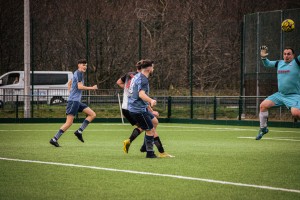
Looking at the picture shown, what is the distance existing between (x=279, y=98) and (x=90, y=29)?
18.5 metres

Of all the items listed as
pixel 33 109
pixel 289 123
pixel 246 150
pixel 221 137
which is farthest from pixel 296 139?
pixel 33 109

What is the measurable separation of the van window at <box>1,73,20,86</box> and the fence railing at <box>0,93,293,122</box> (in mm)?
10193

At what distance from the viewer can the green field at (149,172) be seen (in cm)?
768

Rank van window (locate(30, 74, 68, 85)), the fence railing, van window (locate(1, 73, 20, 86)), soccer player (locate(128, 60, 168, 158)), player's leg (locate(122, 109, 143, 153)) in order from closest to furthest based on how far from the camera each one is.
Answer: soccer player (locate(128, 60, 168, 158)) < player's leg (locate(122, 109, 143, 153)) < the fence railing < van window (locate(1, 73, 20, 86)) < van window (locate(30, 74, 68, 85))

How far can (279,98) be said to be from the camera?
46.8 ft

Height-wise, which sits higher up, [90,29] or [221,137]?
[90,29]

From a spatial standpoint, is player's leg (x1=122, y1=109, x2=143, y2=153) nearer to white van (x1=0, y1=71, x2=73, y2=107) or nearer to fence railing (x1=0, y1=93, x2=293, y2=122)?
fence railing (x1=0, y1=93, x2=293, y2=122)

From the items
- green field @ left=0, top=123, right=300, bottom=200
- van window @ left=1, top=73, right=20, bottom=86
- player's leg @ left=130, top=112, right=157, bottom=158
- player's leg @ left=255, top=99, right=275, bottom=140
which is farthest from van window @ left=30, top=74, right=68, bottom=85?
player's leg @ left=130, top=112, right=157, bottom=158

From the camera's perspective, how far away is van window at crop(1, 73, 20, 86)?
1485 inches

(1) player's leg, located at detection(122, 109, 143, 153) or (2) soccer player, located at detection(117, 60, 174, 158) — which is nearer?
(2) soccer player, located at detection(117, 60, 174, 158)

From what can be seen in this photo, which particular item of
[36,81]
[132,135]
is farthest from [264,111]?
[36,81]

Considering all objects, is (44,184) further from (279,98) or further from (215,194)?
(279,98)

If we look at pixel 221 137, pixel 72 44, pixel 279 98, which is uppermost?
pixel 72 44

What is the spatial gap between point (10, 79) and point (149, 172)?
30.0 metres
